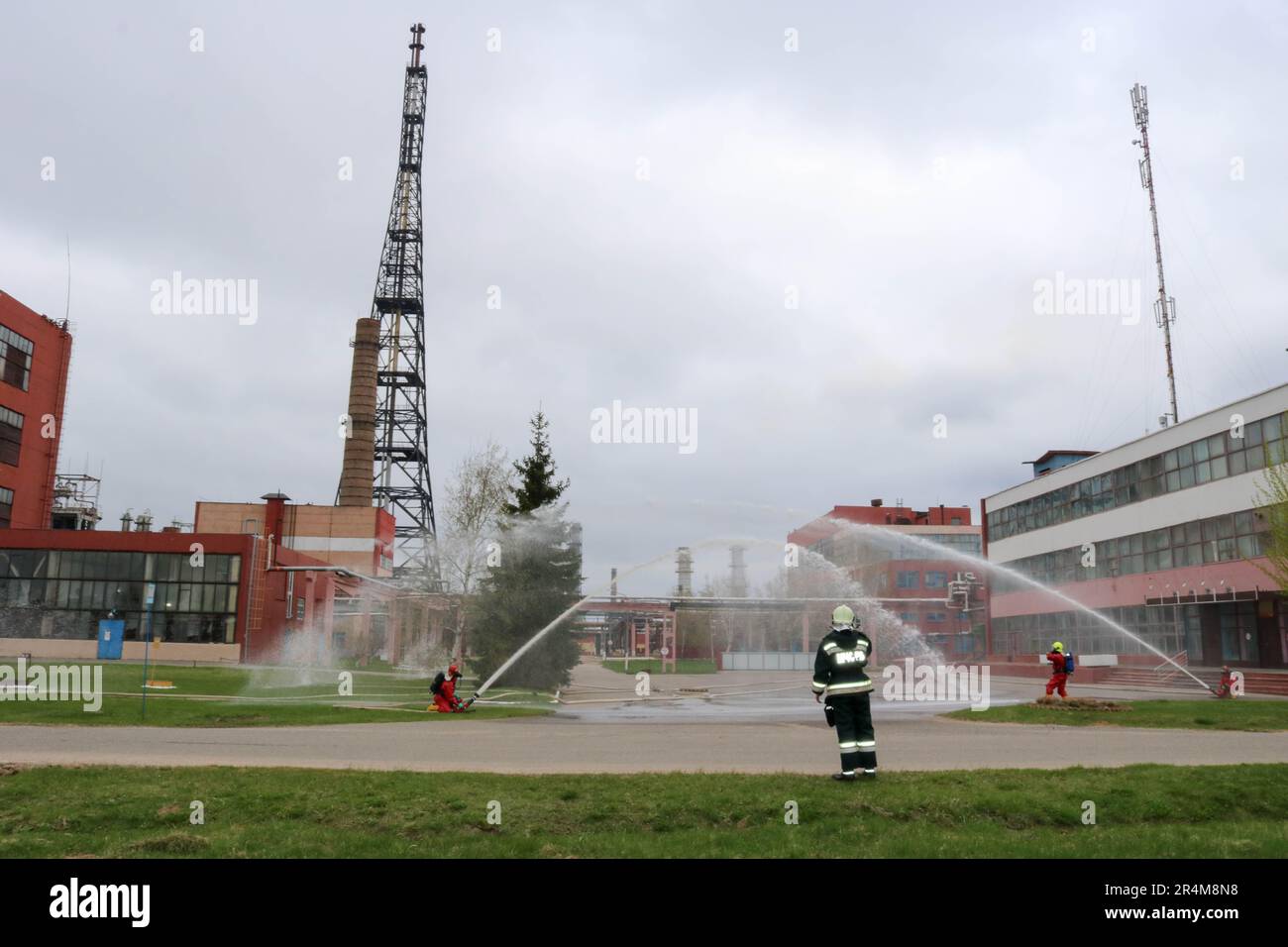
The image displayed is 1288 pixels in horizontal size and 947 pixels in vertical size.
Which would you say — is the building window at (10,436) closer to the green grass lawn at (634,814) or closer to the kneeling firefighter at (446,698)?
the kneeling firefighter at (446,698)

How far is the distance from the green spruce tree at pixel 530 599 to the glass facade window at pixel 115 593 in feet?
120

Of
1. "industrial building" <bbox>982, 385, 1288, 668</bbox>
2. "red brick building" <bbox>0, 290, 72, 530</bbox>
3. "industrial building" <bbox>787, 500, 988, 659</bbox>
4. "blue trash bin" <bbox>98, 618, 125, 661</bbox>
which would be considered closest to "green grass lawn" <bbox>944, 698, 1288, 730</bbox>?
"industrial building" <bbox>982, 385, 1288, 668</bbox>

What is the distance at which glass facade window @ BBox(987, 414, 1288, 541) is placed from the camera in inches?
1577

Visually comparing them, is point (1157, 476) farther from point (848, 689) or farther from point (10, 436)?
point (10, 436)

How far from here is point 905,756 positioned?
45.9 ft

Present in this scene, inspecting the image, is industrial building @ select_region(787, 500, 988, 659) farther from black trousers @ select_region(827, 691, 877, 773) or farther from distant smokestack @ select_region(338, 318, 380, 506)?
distant smokestack @ select_region(338, 318, 380, 506)

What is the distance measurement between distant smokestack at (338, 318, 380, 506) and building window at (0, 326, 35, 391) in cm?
2429

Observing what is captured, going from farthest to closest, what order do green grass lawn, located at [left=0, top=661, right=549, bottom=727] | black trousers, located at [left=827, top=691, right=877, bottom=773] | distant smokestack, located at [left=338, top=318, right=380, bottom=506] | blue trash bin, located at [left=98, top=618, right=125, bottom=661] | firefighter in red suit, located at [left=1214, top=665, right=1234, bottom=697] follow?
distant smokestack, located at [left=338, top=318, right=380, bottom=506] < blue trash bin, located at [left=98, top=618, right=125, bottom=661] < firefighter in red suit, located at [left=1214, top=665, right=1234, bottom=697] < green grass lawn, located at [left=0, top=661, right=549, bottom=727] < black trousers, located at [left=827, top=691, right=877, bottom=773]

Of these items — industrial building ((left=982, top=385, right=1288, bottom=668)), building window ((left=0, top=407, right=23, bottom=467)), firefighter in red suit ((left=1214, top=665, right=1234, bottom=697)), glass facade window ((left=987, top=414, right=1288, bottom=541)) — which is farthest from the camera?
building window ((left=0, top=407, right=23, bottom=467))

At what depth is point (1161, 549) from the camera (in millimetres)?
47625

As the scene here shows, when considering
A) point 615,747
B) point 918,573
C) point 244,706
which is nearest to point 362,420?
point 918,573

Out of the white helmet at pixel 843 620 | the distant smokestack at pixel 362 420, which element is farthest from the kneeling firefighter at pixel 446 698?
the distant smokestack at pixel 362 420
